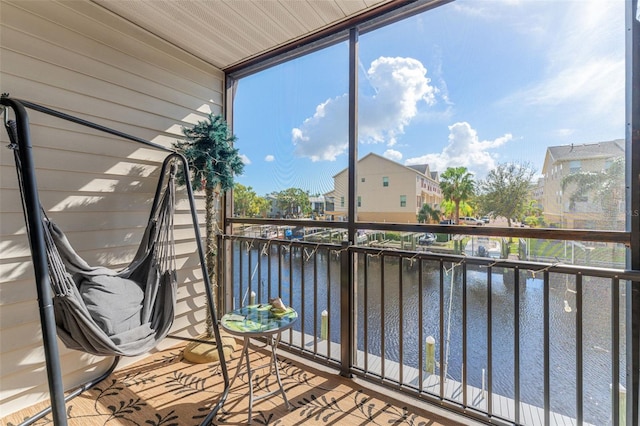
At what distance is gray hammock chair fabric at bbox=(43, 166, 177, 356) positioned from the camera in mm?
1357

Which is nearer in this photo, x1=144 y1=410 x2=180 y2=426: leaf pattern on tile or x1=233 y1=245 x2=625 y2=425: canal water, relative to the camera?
x1=233 y1=245 x2=625 y2=425: canal water

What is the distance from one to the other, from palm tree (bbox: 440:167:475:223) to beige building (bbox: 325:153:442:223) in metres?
0.05

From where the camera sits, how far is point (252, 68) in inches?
112

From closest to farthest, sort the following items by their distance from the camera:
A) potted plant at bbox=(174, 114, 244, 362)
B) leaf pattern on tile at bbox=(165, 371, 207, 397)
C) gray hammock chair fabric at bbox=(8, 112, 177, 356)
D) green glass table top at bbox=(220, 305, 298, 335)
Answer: gray hammock chair fabric at bbox=(8, 112, 177, 356), green glass table top at bbox=(220, 305, 298, 335), leaf pattern on tile at bbox=(165, 371, 207, 397), potted plant at bbox=(174, 114, 244, 362)

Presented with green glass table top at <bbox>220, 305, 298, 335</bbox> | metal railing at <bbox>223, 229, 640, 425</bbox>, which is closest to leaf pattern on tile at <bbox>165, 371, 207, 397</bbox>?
green glass table top at <bbox>220, 305, 298, 335</bbox>

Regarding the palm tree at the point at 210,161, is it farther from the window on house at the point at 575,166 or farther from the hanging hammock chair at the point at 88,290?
the window on house at the point at 575,166

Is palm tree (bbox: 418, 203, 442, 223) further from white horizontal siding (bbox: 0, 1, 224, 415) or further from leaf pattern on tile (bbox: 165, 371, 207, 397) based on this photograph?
white horizontal siding (bbox: 0, 1, 224, 415)

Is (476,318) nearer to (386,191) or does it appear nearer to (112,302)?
(386,191)

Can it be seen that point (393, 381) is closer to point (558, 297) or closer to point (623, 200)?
point (558, 297)

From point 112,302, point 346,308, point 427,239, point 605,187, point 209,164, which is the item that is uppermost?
point 209,164

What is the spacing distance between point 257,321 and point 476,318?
1319 millimetres

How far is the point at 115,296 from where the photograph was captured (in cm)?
164

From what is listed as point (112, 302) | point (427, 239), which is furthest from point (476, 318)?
point (112, 302)

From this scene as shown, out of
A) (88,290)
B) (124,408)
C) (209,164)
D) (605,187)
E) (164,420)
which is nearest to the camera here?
(605,187)
